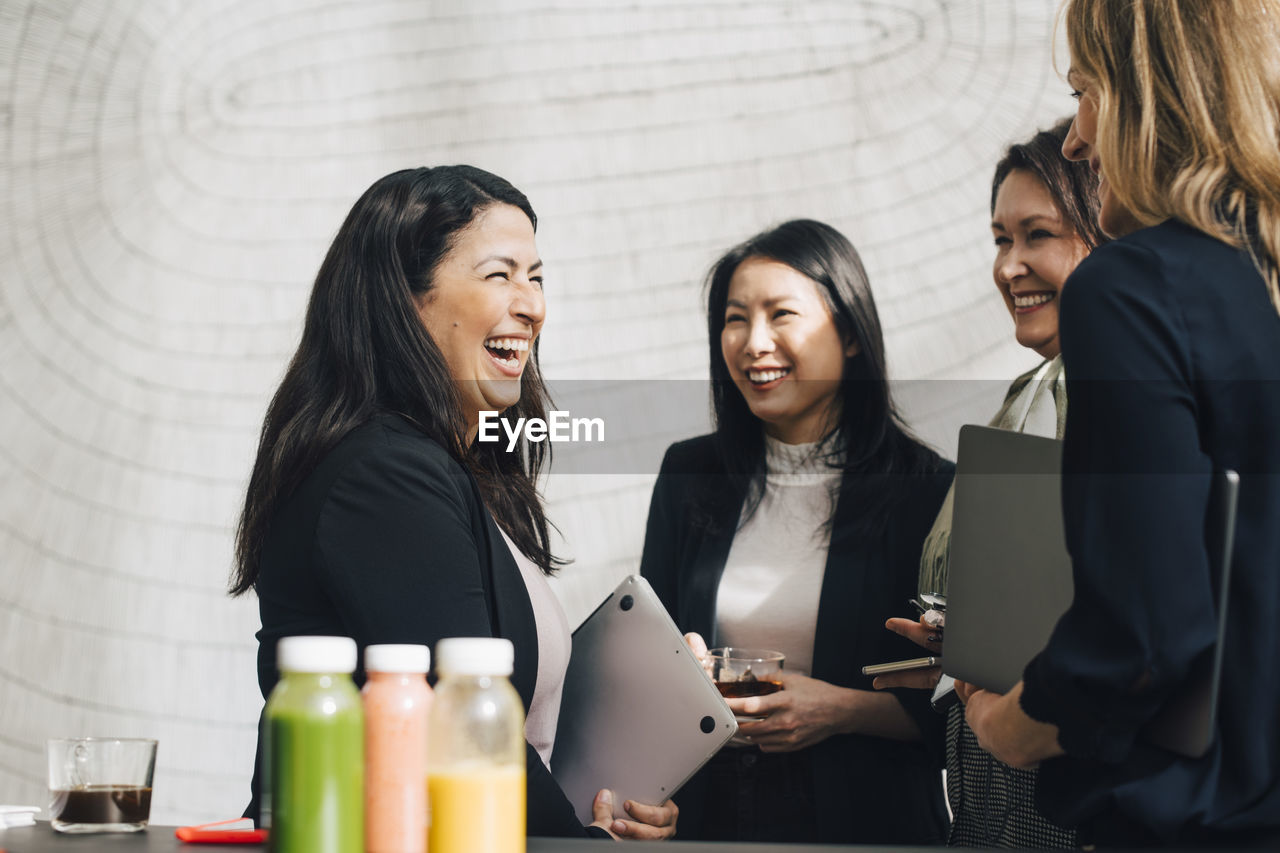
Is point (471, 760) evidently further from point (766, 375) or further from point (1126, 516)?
point (766, 375)

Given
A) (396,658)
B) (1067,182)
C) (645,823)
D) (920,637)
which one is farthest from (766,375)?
(396,658)

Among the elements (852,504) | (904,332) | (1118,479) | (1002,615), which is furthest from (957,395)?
(1118,479)

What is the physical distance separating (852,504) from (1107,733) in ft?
3.76

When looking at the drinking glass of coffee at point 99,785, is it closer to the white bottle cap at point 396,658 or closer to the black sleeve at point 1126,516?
the white bottle cap at point 396,658

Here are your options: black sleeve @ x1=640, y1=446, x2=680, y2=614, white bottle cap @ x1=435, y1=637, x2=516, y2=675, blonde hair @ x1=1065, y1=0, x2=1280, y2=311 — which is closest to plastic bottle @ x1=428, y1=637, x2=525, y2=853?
white bottle cap @ x1=435, y1=637, x2=516, y2=675

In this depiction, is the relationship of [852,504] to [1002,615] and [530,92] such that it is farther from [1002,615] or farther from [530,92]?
[530,92]

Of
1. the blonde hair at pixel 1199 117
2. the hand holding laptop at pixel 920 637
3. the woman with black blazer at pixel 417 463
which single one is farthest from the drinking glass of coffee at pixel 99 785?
the blonde hair at pixel 1199 117

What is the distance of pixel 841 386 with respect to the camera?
7.27ft

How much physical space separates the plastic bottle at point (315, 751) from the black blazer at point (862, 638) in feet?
4.05

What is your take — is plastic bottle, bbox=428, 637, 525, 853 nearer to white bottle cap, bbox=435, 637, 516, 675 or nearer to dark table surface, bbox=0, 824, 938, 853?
white bottle cap, bbox=435, 637, 516, 675

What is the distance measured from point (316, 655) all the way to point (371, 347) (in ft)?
2.36

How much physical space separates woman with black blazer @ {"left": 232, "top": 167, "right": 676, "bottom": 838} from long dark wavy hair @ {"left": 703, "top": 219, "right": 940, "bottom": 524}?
23.4 inches

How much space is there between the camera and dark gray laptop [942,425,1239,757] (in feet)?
3.48

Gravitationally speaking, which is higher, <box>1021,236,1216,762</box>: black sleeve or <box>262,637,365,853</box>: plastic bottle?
<box>1021,236,1216,762</box>: black sleeve
